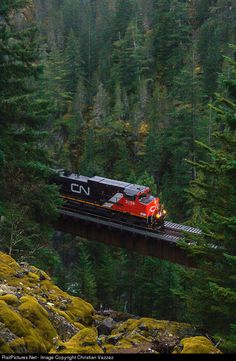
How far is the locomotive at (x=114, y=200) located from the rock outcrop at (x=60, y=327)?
15.9m

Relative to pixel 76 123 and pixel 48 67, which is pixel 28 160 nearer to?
pixel 76 123

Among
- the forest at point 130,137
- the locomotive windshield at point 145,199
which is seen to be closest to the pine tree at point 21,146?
the forest at point 130,137

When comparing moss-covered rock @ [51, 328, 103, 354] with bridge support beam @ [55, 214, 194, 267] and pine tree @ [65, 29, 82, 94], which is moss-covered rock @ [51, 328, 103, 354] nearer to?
bridge support beam @ [55, 214, 194, 267]

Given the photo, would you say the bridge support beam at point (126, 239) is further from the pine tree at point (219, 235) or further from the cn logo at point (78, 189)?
the pine tree at point (219, 235)

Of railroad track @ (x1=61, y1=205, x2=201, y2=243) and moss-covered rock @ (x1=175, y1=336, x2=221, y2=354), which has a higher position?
moss-covered rock @ (x1=175, y1=336, x2=221, y2=354)

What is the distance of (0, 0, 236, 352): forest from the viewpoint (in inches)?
590

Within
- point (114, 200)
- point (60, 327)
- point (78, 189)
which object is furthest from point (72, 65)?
point (60, 327)

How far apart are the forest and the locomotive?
7.48ft

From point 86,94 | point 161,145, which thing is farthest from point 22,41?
point 86,94

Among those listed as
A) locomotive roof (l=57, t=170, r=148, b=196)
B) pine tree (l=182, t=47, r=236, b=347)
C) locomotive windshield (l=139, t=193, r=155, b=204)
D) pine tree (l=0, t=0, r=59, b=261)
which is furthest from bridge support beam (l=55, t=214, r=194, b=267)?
pine tree (l=182, t=47, r=236, b=347)

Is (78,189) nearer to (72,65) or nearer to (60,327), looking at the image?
(60,327)

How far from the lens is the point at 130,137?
6003 centimetres

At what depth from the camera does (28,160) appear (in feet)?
70.7

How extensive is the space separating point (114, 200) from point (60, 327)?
66.1ft
